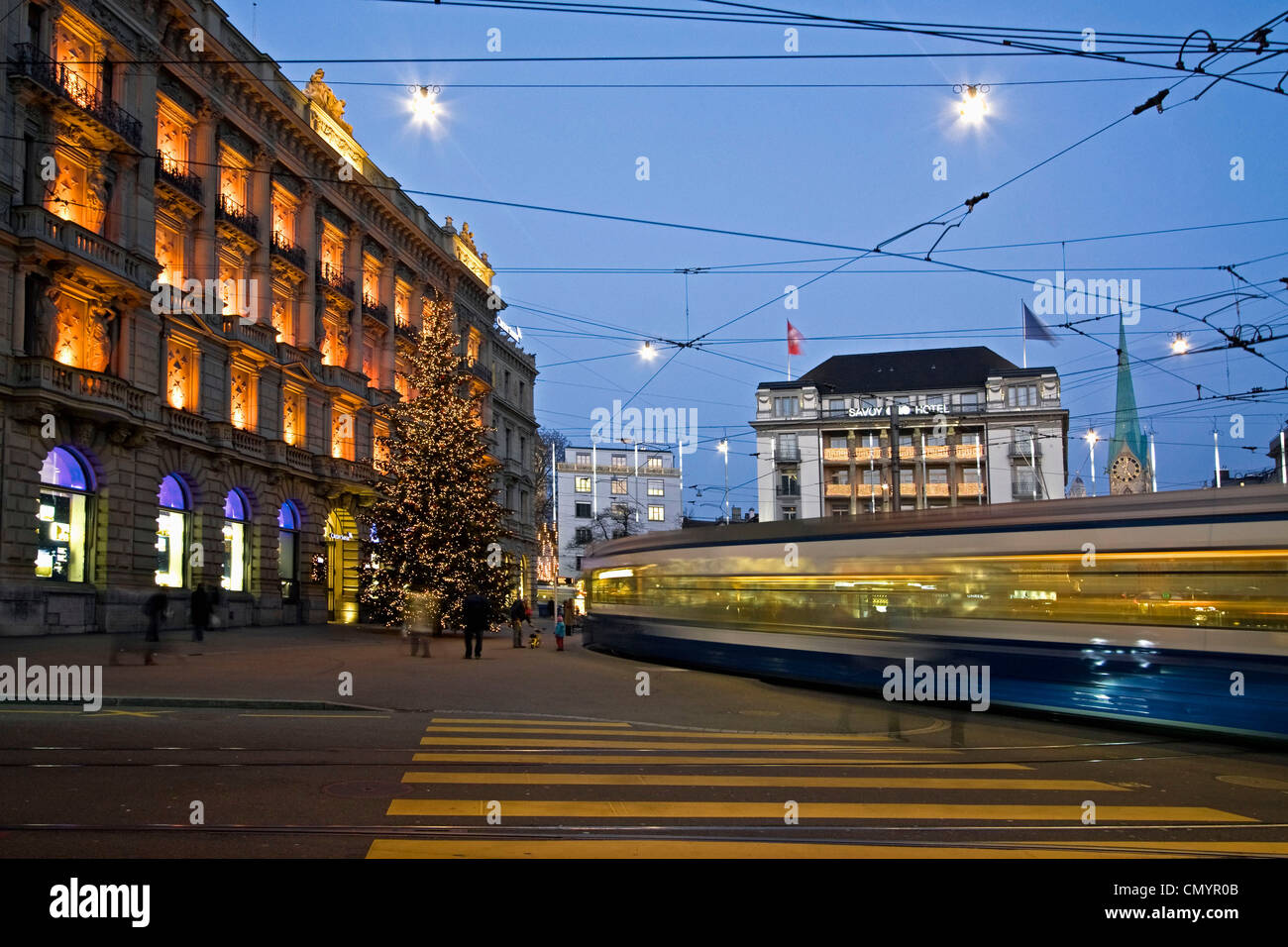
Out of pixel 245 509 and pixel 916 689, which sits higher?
pixel 245 509

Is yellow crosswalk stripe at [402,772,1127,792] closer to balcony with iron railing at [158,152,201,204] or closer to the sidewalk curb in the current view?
the sidewalk curb

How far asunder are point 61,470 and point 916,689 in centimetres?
2383

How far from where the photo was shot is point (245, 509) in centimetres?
3925

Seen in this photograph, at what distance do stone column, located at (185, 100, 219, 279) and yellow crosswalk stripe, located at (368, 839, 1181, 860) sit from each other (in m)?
33.3

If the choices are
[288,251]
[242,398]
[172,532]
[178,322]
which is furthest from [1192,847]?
[288,251]

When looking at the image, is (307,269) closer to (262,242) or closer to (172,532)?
(262,242)

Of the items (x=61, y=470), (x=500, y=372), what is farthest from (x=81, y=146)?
(x=500, y=372)

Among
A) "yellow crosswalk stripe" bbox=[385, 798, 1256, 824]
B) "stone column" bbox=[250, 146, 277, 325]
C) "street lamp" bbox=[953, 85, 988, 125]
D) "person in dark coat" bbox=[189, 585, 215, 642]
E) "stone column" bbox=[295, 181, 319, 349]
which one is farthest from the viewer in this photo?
"stone column" bbox=[295, 181, 319, 349]

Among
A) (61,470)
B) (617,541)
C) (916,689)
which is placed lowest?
(916,689)

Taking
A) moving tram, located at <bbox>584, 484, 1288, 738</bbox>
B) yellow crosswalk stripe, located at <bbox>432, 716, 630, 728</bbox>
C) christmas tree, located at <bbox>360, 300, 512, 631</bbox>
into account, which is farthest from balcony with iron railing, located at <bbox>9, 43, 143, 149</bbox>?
yellow crosswalk stripe, located at <bbox>432, 716, 630, 728</bbox>

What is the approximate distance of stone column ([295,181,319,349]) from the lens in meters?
44.0

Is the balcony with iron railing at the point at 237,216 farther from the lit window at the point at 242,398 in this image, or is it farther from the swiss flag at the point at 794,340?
the swiss flag at the point at 794,340

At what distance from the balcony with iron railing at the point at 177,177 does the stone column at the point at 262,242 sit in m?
3.92
